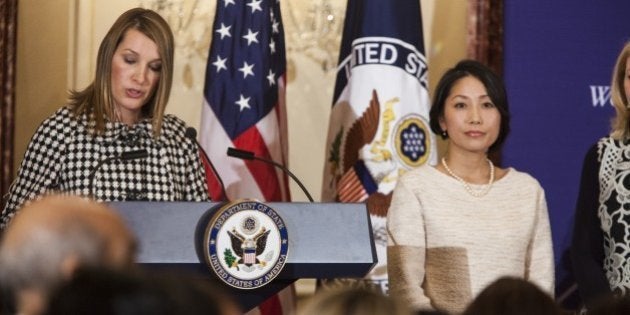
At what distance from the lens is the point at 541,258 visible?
4109mm

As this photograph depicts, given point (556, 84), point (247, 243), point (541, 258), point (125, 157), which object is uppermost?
point (556, 84)

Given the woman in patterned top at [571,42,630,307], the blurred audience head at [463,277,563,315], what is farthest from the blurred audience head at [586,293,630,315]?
the woman in patterned top at [571,42,630,307]

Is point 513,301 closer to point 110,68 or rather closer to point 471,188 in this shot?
point 471,188

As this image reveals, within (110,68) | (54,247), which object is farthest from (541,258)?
(54,247)

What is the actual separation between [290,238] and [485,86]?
3.78 ft

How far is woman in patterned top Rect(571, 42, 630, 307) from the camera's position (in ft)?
13.8

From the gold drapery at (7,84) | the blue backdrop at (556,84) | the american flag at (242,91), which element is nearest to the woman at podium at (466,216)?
the american flag at (242,91)

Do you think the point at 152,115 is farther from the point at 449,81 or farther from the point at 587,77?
the point at 587,77

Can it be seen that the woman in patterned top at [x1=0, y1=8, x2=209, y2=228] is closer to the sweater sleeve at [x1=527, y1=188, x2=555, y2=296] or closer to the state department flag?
the sweater sleeve at [x1=527, y1=188, x2=555, y2=296]

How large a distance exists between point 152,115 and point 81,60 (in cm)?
203

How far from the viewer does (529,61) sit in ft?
19.9

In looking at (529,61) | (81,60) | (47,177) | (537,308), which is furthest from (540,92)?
(537,308)

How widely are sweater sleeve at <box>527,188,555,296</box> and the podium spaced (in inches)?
34.1

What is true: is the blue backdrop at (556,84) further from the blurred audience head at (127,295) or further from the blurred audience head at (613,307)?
the blurred audience head at (127,295)
